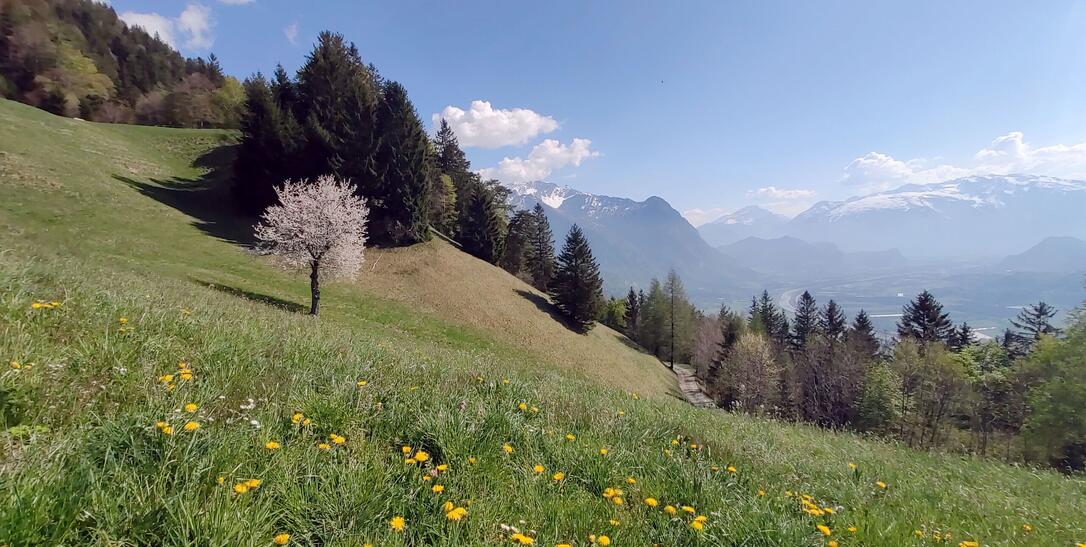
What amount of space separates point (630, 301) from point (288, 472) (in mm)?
76703

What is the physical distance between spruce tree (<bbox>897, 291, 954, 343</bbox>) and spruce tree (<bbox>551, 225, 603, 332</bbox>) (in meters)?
47.1

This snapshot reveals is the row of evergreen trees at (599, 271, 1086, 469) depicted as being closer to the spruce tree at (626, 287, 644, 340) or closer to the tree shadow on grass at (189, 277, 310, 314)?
the spruce tree at (626, 287, 644, 340)

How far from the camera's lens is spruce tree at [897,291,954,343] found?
5869 cm

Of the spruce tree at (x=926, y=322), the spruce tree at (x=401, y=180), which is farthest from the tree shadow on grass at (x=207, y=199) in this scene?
the spruce tree at (x=926, y=322)

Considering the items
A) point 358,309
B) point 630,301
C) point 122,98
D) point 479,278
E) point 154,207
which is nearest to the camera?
point 358,309

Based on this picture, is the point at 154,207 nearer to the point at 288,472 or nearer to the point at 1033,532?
the point at 288,472

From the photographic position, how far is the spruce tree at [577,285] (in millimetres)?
44969

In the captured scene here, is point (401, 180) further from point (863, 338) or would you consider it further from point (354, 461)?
point (863, 338)

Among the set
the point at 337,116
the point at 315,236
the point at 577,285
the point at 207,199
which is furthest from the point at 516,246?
the point at 315,236

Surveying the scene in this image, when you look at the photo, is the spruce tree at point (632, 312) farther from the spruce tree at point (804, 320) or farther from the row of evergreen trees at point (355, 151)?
the row of evergreen trees at point (355, 151)

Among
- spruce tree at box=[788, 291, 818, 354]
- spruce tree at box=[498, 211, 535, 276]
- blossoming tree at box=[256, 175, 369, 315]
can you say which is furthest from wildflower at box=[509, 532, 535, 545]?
spruce tree at box=[788, 291, 818, 354]

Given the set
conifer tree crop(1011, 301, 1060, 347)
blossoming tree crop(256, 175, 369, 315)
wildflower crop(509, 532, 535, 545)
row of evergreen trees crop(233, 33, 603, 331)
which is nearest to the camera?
→ wildflower crop(509, 532, 535, 545)

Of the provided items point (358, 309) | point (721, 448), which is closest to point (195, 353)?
point (721, 448)

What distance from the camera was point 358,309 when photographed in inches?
1129
